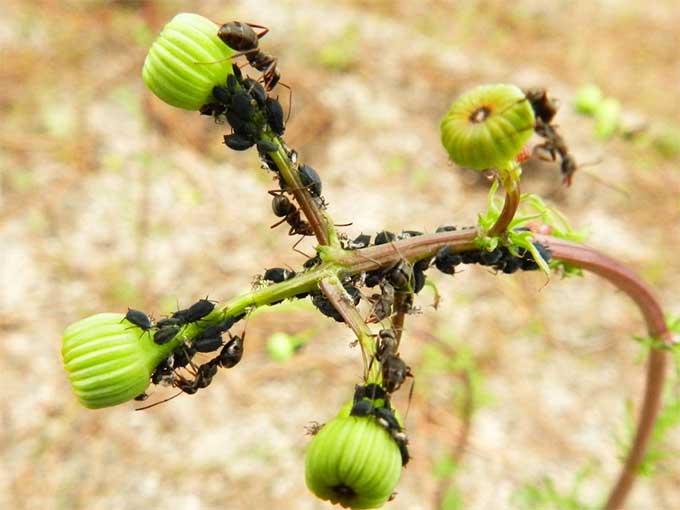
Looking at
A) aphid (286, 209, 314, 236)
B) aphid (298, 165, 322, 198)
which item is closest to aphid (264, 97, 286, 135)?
aphid (298, 165, 322, 198)

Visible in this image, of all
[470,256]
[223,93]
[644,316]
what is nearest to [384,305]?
[470,256]

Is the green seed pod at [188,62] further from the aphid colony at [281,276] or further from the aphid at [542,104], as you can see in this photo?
the aphid at [542,104]

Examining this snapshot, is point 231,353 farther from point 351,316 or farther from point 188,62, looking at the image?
point 188,62

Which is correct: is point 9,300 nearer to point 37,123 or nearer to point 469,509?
point 37,123

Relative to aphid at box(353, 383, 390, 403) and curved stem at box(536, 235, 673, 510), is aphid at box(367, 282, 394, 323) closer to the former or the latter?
aphid at box(353, 383, 390, 403)

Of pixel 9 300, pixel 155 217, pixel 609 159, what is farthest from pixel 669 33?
pixel 9 300

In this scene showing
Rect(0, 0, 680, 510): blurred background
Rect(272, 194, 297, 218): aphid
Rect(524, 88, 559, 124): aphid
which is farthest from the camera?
Rect(0, 0, 680, 510): blurred background
